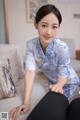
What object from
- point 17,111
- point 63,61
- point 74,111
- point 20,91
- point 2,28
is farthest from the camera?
point 2,28

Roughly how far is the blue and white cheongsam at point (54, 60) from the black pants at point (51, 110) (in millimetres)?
304

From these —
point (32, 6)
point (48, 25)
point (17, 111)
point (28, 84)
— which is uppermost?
point (32, 6)

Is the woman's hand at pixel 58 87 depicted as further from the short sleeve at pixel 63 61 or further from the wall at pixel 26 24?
the wall at pixel 26 24

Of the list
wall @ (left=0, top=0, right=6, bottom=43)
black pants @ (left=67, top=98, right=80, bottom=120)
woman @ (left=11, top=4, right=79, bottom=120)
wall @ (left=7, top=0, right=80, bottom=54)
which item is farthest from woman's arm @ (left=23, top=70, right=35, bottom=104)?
wall @ (left=7, top=0, right=80, bottom=54)

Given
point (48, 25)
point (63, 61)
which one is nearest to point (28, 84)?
point (63, 61)

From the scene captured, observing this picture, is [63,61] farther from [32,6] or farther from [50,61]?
[32,6]

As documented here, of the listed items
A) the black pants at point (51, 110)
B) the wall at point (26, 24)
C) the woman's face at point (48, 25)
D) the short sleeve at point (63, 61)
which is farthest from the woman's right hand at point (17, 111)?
the wall at point (26, 24)

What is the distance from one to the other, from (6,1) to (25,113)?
1630 millimetres

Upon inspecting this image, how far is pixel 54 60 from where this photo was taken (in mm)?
1340

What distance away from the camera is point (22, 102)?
51.1 inches

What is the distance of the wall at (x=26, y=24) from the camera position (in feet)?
8.61

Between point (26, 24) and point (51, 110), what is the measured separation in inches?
74.9

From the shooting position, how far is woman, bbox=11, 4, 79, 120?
1.12 metres

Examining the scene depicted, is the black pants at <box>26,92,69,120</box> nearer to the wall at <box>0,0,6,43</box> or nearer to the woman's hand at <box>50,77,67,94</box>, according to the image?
the woman's hand at <box>50,77,67,94</box>
